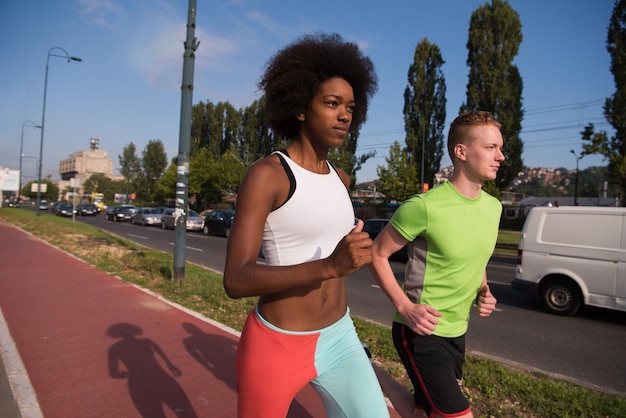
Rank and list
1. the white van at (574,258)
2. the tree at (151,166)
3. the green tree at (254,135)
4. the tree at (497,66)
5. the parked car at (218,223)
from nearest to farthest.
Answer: the white van at (574,258) < the parked car at (218,223) < the tree at (497,66) < the green tree at (254,135) < the tree at (151,166)

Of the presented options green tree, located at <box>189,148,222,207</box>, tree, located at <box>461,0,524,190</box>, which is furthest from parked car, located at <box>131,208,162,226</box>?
tree, located at <box>461,0,524,190</box>

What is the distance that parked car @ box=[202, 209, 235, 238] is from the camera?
2400cm

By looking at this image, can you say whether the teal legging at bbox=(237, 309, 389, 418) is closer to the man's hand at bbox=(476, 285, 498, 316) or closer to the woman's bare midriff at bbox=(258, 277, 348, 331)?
the woman's bare midriff at bbox=(258, 277, 348, 331)

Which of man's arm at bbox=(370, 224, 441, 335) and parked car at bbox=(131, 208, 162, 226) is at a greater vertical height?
man's arm at bbox=(370, 224, 441, 335)

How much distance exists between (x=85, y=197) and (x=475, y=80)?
88.9 m

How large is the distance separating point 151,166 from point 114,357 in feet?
257

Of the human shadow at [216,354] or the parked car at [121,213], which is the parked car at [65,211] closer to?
the parked car at [121,213]

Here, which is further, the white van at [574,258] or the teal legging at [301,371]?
the white van at [574,258]

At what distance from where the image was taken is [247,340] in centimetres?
169

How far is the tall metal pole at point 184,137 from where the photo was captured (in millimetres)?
A: 8263

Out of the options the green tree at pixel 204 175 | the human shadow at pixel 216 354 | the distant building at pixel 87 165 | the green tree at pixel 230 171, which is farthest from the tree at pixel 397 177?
the distant building at pixel 87 165

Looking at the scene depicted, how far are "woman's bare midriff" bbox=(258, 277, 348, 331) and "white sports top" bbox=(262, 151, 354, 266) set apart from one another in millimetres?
131

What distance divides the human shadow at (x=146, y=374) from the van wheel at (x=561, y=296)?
646 cm

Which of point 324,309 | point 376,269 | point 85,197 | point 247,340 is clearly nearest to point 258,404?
point 247,340
